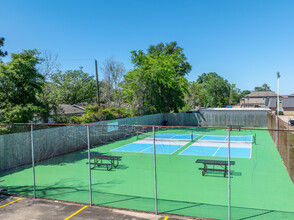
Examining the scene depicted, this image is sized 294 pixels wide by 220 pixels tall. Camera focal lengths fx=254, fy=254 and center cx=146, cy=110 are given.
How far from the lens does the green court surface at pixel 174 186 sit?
846 centimetres

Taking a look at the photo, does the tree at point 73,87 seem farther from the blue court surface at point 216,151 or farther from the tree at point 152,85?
the blue court surface at point 216,151

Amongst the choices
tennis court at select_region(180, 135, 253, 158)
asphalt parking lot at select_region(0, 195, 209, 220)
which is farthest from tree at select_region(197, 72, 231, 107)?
asphalt parking lot at select_region(0, 195, 209, 220)

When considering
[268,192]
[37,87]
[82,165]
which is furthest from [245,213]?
[37,87]

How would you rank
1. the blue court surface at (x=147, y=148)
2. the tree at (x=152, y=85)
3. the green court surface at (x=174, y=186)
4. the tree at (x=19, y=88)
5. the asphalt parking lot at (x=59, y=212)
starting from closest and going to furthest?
1. the asphalt parking lot at (x=59, y=212)
2. the green court surface at (x=174, y=186)
3. the tree at (x=19, y=88)
4. the blue court surface at (x=147, y=148)
5. the tree at (x=152, y=85)

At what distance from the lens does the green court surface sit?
8461mm

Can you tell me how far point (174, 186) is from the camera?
10.9m

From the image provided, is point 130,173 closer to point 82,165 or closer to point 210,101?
point 82,165

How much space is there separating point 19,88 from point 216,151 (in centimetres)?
1416

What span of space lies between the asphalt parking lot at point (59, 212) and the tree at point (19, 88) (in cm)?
751

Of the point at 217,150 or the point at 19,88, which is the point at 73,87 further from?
the point at 217,150

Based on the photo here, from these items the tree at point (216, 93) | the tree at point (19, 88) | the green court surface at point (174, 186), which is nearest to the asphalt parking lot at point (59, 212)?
the green court surface at point (174, 186)

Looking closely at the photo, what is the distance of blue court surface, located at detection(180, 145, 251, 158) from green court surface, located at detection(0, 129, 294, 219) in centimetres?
96

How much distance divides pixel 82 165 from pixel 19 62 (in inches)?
305

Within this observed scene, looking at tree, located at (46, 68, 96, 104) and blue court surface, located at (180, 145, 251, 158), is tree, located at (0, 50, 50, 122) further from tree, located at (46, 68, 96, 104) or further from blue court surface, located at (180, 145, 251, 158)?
tree, located at (46, 68, 96, 104)
